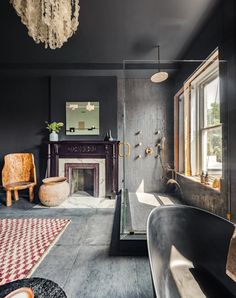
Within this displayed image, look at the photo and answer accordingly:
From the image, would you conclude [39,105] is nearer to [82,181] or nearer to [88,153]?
[88,153]

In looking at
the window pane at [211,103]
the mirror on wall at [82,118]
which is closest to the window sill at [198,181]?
the window pane at [211,103]

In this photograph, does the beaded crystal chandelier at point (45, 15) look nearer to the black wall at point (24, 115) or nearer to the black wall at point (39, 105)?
the black wall at point (39, 105)

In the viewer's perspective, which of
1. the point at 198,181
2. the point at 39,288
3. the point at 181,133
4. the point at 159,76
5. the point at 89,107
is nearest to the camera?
the point at 39,288

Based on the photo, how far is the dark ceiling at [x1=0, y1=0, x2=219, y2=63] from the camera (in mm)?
2195

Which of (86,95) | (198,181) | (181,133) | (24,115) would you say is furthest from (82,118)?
(198,181)

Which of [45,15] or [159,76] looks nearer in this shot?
[45,15]

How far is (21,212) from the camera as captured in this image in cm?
294

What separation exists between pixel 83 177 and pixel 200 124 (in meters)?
2.69

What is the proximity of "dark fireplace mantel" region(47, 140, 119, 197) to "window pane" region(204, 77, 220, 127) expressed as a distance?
1.78 meters

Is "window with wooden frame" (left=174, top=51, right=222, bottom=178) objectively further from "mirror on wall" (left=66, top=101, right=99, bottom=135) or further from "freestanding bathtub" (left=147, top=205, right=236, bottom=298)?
"mirror on wall" (left=66, top=101, right=99, bottom=135)

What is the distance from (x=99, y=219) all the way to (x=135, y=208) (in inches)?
27.8

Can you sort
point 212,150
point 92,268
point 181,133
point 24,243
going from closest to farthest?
point 92,268 < point 24,243 < point 212,150 < point 181,133

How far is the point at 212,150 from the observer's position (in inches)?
104

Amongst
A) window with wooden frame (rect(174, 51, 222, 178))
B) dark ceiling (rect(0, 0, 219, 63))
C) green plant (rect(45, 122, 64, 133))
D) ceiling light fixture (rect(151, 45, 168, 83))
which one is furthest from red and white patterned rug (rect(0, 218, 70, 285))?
ceiling light fixture (rect(151, 45, 168, 83))
